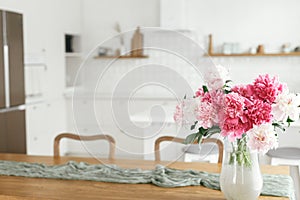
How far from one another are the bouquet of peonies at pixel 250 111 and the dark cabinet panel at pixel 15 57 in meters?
3.27

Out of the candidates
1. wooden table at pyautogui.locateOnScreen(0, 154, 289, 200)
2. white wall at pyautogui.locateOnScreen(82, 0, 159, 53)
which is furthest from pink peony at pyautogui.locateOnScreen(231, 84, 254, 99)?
white wall at pyautogui.locateOnScreen(82, 0, 159, 53)

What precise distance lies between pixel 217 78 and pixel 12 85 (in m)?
3.31

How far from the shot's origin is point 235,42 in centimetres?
604

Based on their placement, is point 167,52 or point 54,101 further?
point 54,101

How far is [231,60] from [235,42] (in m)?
0.24

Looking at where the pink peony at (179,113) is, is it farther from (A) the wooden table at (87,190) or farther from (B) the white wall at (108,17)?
(B) the white wall at (108,17)

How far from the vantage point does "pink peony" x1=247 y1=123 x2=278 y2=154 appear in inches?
63.7

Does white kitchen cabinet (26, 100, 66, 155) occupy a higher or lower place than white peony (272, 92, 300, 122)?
lower

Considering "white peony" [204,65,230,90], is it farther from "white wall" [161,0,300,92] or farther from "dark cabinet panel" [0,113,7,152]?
"white wall" [161,0,300,92]

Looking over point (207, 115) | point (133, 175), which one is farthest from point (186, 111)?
point (133, 175)

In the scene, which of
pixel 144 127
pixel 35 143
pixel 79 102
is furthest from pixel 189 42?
pixel 35 143

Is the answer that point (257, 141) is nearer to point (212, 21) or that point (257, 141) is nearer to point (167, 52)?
point (167, 52)

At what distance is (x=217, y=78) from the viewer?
1.75 meters

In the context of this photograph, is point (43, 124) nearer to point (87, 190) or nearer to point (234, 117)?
point (87, 190)
